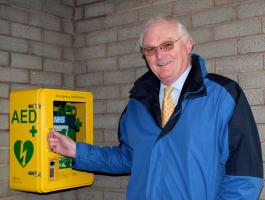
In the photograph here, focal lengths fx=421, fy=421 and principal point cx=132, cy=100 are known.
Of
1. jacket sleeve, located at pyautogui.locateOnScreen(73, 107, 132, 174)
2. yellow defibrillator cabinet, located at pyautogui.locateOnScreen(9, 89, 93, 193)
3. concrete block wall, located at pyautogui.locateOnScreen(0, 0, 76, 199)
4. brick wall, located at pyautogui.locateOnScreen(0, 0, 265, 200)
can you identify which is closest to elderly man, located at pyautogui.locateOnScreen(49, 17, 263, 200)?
jacket sleeve, located at pyautogui.locateOnScreen(73, 107, 132, 174)

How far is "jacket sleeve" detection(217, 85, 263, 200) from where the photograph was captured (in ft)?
7.14

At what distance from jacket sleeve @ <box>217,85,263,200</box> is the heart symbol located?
1.37 m

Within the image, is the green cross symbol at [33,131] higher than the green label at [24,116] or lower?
lower

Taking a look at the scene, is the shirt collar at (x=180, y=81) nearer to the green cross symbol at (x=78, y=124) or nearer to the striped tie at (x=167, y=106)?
the striped tie at (x=167, y=106)

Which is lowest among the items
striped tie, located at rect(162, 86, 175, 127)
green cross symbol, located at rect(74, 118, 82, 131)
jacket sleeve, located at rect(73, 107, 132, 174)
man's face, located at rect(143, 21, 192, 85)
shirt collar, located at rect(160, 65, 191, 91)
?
jacket sleeve, located at rect(73, 107, 132, 174)

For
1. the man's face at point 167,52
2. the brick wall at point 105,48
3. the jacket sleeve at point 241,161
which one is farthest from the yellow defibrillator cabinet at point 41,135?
the jacket sleeve at point 241,161

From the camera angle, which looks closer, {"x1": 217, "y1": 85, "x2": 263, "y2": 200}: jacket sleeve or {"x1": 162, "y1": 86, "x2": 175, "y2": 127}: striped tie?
{"x1": 217, "y1": 85, "x2": 263, "y2": 200}: jacket sleeve

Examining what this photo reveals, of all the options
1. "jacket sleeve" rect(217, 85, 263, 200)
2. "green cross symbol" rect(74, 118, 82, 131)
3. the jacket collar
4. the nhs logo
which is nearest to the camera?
"jacket sleeve" rect(217, 85, 263, 200)

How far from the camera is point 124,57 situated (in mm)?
3387

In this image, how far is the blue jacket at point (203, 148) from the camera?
2197 millimetres

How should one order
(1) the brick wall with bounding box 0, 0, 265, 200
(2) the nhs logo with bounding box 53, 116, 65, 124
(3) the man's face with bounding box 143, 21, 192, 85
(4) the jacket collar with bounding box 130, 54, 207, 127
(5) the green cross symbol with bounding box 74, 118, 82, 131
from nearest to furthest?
(4) the jacket collar with bounding box 130, 54, 207, 127 → (3) the man's face with bounding box 143, 21, 192, 85 → (1) the brick wall with bounding box 0, 0, 265, 200 → (2) the nhs logo with bounding box 53, 116, 65, 124 → (5) the green cross symbol with bounding box 74, 118, 82, 131

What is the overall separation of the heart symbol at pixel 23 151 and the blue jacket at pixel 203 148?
84 cm

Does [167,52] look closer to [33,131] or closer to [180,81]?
[180,81]

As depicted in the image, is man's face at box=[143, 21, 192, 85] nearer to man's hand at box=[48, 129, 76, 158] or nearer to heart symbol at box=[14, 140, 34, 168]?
man's hand at box=[48, 129, 76, 158]
